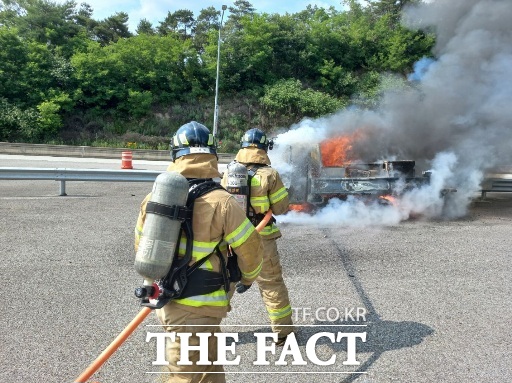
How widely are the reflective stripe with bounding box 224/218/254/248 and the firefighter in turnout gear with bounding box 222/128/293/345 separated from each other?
1.33 metres

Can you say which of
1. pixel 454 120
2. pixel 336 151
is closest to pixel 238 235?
pixel 336 151

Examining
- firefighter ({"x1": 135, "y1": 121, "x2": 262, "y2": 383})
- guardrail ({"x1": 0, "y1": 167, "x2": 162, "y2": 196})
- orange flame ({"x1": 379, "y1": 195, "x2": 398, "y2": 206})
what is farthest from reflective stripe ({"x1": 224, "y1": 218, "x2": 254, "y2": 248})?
guardrail ({"x1": 0, "y1": 167, "x2": 162, "y2": 196})

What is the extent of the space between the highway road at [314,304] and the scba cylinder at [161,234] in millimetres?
1319

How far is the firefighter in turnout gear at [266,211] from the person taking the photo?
3715mm

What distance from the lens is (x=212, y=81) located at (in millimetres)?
33531

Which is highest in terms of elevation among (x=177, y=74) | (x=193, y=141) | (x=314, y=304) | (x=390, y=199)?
(x=177, y=74)

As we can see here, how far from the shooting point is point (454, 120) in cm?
1100

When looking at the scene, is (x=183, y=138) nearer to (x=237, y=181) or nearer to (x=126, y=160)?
(x=237, y=181)

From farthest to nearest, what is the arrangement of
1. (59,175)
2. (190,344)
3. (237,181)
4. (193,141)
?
(59,175) → (237,181) → (193,141) → (190,344)

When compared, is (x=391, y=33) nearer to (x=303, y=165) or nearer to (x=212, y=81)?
(x=212, y=81)

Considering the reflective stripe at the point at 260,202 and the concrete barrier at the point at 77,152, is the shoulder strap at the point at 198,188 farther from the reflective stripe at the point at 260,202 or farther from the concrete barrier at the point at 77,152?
the concrete barrier at the point at 77,152

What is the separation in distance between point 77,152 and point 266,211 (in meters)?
23.8

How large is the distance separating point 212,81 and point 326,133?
2582cm

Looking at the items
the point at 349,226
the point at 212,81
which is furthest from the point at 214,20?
the point at 349,226
